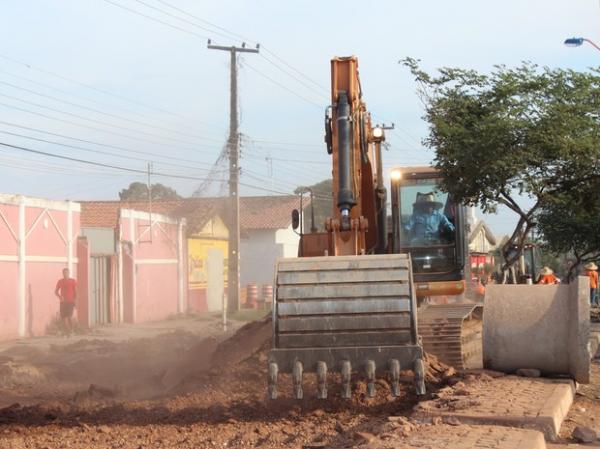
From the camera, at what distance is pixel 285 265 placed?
8.97 m

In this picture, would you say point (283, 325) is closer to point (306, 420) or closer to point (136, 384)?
point (306, 420)

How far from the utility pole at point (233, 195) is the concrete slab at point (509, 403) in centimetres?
2658

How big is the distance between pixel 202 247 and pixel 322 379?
32.4 meters

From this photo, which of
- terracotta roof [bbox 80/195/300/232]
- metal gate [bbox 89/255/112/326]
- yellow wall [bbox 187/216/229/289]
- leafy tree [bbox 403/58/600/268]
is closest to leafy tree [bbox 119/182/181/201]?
terracotta roof [bbox 80/195/300/232]

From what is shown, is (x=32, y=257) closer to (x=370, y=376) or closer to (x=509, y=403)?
(x=370, y=376)

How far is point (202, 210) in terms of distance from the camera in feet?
130

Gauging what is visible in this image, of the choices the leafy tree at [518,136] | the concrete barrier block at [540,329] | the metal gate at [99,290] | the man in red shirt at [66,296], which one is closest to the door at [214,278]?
the metal gate at [99,290]

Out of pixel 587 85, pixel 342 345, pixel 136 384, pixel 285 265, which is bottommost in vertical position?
pixel 136 384

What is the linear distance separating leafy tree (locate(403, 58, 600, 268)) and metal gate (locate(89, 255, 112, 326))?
16.0 m

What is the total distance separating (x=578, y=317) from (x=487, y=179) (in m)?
6.28

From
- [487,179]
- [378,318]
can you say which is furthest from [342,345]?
[487,179]

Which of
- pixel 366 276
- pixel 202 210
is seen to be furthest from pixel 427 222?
pixel 202 210

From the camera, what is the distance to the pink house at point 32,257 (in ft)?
78.2

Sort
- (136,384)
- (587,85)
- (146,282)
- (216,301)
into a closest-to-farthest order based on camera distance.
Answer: (136,384) < (587,85) < (146,282) < (216,301)
